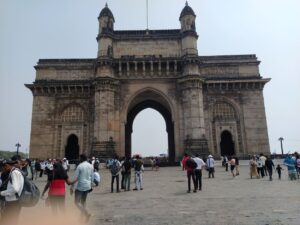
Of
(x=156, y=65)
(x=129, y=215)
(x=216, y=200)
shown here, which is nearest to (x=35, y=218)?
(x=129, y=215)

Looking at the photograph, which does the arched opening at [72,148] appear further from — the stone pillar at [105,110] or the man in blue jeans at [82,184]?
the man in blue jeans at [82,184]

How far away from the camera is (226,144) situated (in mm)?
32688

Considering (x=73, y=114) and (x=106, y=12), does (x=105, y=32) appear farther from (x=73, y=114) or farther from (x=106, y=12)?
(x=73, y=114)

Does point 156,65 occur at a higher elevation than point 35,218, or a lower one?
higher

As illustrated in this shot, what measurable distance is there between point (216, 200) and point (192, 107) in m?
20.5

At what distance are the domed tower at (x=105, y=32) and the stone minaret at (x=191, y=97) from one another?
8125 millimetres

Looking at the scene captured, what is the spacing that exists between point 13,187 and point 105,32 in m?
28.8

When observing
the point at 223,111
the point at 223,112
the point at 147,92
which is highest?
the point at 147,92

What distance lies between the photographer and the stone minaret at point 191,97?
2881 centimetres

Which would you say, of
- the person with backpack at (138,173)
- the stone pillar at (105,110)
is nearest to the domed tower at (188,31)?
the stone pillar at (105,110)

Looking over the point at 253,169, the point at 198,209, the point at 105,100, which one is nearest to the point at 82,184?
the point at 198,209

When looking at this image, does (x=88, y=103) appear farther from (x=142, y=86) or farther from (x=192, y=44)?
(x=192, y=44)

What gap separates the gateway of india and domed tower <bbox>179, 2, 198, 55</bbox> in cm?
11

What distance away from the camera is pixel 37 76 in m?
33.1
